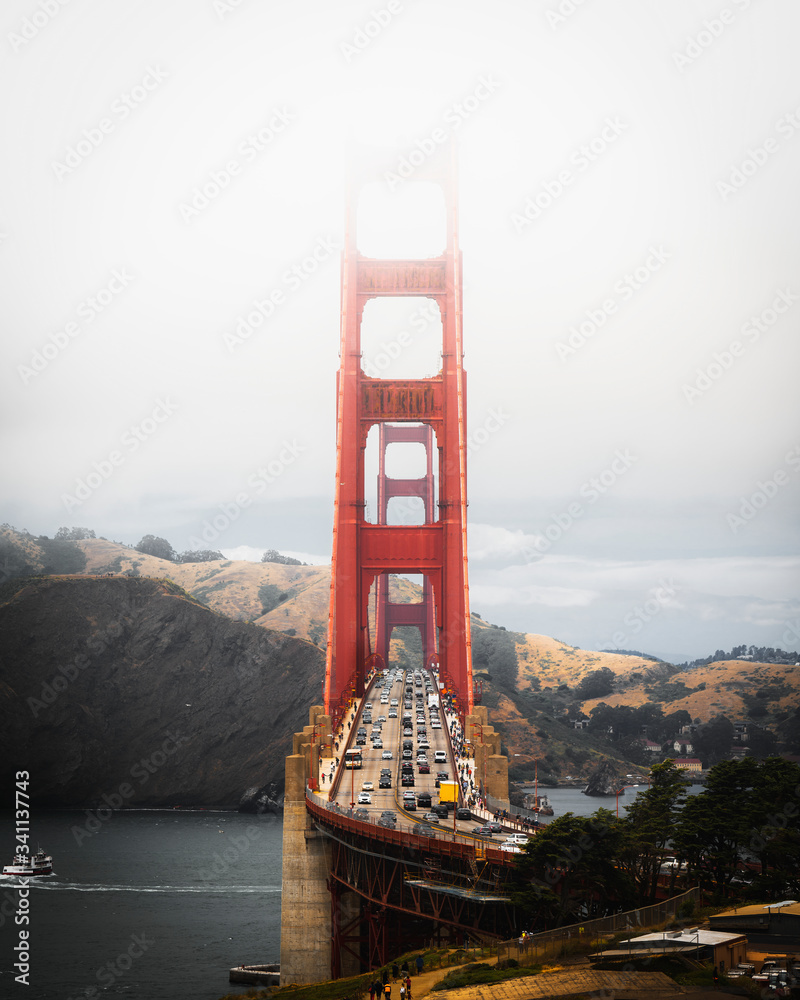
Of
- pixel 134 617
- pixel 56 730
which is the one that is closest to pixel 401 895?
pixel 56 730

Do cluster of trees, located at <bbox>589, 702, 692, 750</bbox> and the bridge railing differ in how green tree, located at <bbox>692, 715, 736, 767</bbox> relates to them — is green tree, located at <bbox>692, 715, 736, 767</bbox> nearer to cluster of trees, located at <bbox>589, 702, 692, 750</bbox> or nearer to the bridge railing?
cluster of trees, located at <bbox>589, 702, 692, 750</bbox>

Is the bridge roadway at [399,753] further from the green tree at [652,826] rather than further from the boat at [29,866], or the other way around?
the boat at [29,866]

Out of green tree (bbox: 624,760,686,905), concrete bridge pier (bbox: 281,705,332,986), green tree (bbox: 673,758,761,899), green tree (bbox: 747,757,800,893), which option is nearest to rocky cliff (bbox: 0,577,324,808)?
concrete bridge pier (bbox: 281,705,332,986)

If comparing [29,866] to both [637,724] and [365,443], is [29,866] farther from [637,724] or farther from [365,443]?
[637,724]

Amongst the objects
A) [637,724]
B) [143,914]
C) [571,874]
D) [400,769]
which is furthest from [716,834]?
[637,724]

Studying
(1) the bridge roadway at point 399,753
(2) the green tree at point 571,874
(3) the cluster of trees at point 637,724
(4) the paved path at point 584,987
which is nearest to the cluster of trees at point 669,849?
(2) the green tree at point 571,874
